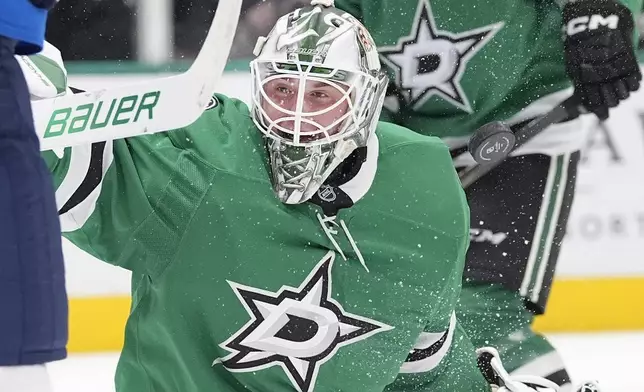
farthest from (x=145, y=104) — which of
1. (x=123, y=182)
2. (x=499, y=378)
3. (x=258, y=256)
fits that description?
(x=499, y=378)

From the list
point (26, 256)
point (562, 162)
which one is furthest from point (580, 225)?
point (26, 256)

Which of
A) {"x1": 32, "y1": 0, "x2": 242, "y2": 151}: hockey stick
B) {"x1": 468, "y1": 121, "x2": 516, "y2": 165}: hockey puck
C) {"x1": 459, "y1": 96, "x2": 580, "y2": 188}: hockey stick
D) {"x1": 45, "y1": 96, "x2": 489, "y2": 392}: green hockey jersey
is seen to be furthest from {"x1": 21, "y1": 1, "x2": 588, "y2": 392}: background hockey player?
{"x1": 459, "y1": 96, "x2": 580, "y2": 188}: hockey stick

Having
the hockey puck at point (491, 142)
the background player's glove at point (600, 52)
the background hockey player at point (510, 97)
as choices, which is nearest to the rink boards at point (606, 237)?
the background hockey player at point (510, 97)

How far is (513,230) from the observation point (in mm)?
2730

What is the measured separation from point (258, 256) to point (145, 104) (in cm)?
58

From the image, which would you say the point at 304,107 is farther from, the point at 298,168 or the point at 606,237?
the point at 606,237

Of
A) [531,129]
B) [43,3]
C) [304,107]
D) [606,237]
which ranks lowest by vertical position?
[606,237]

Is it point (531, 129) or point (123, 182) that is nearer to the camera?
point (123, 182)

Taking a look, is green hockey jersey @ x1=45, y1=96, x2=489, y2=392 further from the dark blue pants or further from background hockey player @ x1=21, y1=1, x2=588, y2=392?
the dark blue pants

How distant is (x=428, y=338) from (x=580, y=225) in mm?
1728

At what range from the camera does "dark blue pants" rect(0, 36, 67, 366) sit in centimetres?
118

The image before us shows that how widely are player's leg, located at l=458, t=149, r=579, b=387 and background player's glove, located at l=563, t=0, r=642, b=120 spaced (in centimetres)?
19

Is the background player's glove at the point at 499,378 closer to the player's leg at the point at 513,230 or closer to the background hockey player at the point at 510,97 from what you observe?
the background hockey player at the point at 510,97

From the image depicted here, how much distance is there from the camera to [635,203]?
3.73m
